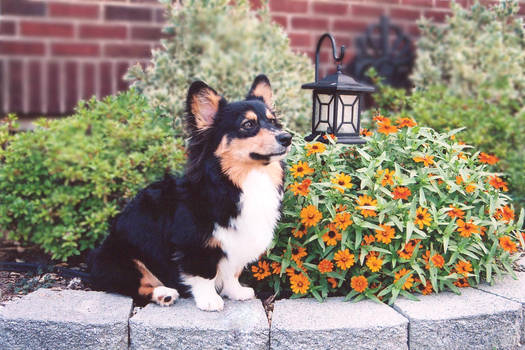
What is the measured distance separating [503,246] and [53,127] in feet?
9.73

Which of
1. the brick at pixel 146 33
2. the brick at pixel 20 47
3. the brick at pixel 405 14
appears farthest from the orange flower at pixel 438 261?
the brick at pixel 405 14

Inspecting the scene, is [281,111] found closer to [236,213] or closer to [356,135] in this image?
[356,135]

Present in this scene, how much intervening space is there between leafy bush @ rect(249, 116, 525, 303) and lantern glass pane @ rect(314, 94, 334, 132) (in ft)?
0.92

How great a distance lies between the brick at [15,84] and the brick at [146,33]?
108 cm

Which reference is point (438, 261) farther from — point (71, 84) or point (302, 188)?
point (71, 84)

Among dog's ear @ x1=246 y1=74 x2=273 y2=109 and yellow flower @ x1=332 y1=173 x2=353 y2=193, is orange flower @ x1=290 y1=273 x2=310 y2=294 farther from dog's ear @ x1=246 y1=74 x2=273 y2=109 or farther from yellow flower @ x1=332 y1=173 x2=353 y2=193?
dog's ear @ x1=246 y1=74 x2=273 y2=109

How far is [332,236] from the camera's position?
2775 mm

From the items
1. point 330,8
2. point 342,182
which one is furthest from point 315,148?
point 330,8

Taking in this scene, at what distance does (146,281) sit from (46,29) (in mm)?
3052

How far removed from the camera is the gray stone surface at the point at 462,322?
96.0 inches

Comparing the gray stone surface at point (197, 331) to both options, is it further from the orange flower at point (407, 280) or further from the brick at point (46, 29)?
the brick at point (46, 29)

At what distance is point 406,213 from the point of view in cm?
281

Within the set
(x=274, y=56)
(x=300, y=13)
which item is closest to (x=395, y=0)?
(x=300, y=13)

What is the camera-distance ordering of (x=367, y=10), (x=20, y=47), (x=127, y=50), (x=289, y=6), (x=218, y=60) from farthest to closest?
1. (x=367, y=10)
2. (x=289, y=6)
3. (x=127, y=50)
4. (x=20, y=47)
5. (x=218, y=60)
